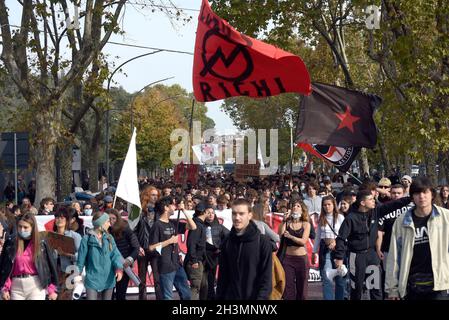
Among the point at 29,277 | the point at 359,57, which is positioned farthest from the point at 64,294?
the point at 359,57

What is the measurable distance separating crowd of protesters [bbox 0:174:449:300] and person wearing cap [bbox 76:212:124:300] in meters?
0.01

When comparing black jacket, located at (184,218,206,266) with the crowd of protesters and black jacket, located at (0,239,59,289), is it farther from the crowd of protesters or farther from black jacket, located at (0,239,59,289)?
black jacket, located at (0,239,59,289)

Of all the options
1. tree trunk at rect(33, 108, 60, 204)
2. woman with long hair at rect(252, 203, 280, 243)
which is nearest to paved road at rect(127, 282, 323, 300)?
woman with long hair at rect(252, 203, 280, 243)

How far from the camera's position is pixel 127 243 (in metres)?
12.1

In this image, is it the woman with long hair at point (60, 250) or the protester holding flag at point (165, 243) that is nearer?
the woman with long hair at point (60, 250)

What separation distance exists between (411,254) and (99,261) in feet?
12.5

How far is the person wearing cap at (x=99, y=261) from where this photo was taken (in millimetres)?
10688

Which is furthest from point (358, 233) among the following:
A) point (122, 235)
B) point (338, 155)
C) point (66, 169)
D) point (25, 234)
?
point (66, 169)

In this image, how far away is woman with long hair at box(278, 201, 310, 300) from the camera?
1204 cm

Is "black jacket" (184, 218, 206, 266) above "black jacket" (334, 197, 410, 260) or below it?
below

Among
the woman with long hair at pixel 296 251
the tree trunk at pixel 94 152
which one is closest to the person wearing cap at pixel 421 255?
the woman with long hair at pixel 296 251

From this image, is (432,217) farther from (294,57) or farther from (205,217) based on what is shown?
(205,217)

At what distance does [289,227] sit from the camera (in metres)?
12.3

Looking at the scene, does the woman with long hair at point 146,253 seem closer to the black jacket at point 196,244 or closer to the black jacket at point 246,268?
the black jacket at point 196,244
